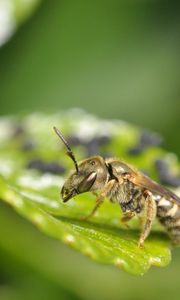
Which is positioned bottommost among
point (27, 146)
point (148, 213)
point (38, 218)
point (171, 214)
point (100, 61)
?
point (38, 218)

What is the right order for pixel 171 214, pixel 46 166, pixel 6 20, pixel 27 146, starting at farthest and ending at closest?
pixel 6 20 → pixel 27 146 → pixel 46 166 → pixel 171 214

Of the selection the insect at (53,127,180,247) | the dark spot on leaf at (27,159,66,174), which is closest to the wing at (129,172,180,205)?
the insect at (53,127,180,247)

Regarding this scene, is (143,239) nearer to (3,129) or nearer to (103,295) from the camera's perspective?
(103,295)

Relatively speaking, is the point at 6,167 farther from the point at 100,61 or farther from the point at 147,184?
the point at 100,61

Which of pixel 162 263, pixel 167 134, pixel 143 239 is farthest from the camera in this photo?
pixel 167 134

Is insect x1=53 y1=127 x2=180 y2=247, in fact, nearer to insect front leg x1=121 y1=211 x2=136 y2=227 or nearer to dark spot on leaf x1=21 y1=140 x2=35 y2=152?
insect front leg x1=121 y1=211 x2=136 y2=227

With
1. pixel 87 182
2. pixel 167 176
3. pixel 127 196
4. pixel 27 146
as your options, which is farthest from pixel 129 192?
pixel 27 146

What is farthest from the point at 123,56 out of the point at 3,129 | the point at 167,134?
the point at 3,129
